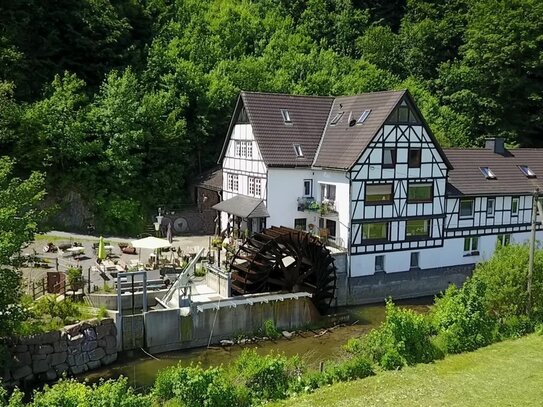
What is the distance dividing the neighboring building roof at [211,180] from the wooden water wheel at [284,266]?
Result: 9.08m

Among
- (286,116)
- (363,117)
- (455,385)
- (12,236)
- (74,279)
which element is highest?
(286,116)

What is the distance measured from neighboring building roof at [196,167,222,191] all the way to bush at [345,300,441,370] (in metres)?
17.8

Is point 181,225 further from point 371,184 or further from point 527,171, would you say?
point 527,171

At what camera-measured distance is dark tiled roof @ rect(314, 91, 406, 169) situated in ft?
83.0

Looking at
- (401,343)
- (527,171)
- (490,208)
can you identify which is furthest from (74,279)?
(527,171)

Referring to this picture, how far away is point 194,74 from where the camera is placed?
129ft

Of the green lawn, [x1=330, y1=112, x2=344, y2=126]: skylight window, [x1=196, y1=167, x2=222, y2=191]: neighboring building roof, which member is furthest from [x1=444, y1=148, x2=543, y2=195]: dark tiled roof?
the green lawn

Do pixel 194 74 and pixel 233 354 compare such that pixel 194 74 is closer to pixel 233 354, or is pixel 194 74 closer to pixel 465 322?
pixel 233 354

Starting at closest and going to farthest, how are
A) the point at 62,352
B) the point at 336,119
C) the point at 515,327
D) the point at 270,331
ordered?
1. the point at 62,352
2. the point at 515,327
3. the point at 270,331
4. the point at 336,119

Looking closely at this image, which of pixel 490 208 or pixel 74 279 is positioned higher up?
pixel 490 208

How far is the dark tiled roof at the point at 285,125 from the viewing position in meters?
27.0

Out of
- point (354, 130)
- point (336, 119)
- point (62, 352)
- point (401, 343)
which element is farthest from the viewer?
point (336, 119)

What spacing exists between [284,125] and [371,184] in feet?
18.7

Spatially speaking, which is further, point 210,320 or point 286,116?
point 286,116
